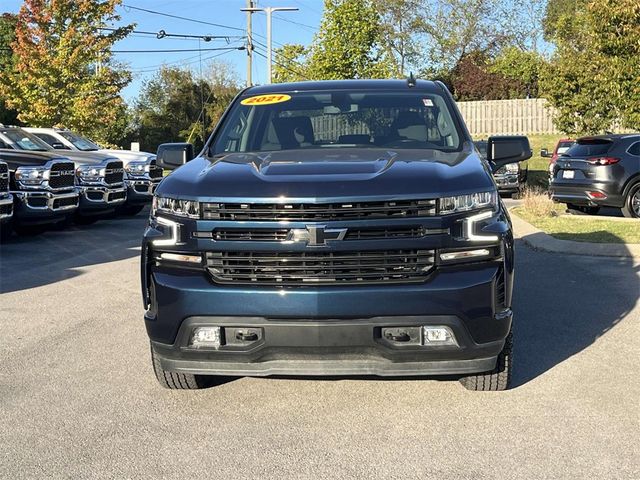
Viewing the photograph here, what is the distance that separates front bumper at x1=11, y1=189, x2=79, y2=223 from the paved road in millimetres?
6364

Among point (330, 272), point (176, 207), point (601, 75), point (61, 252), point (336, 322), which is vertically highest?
point (601, 75)

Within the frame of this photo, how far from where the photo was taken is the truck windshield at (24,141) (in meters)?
14.6

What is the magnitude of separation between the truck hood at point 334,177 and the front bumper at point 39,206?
29.0 ft

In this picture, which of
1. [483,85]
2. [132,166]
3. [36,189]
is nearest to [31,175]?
[36,189]

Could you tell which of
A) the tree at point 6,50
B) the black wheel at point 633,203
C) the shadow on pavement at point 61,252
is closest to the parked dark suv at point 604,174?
the black wheel at point 633,203

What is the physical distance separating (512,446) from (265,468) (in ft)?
4.22

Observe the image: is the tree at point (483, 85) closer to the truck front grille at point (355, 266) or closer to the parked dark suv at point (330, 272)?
the parked dark suv at point (330, 272)

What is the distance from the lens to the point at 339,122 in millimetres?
5691

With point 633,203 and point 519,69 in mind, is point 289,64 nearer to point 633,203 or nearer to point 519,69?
point 519,69

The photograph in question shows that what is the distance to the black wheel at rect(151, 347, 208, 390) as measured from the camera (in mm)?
4715

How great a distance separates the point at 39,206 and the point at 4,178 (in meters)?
1.18

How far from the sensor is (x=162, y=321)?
4.21m

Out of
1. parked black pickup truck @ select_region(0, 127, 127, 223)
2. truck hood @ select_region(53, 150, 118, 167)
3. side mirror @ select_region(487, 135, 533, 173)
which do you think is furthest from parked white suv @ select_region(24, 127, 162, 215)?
side mirror @ select_region(487, 135, 533, 173)

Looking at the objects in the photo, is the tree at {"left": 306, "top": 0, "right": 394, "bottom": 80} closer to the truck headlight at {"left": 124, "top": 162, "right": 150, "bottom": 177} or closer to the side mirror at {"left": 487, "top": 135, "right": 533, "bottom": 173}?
the truck headlight at {"left": 124, "top": 162, "right": 150, "bottom": 177}
